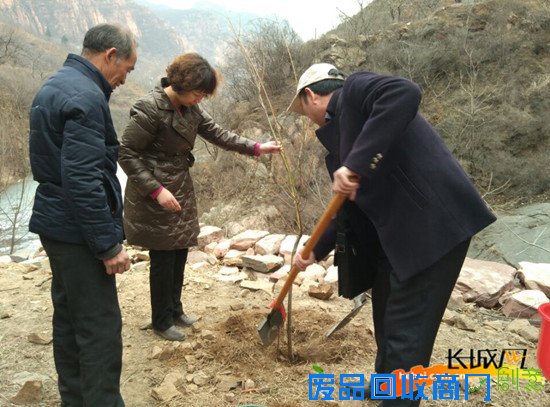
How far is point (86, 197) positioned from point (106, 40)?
0.72 metres

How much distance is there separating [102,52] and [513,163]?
11171 mm

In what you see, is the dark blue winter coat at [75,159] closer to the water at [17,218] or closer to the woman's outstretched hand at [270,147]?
the woman's outstretched hand at [270,147]

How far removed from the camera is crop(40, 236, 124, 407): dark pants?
198cm

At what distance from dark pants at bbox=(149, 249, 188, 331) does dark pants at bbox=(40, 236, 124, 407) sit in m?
0.84

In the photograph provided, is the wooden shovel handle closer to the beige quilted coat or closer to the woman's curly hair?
the beige quilted coat

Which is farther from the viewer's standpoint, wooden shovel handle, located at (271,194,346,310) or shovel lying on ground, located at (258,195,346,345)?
shovel lying on ground, located at (258,195,346,345)

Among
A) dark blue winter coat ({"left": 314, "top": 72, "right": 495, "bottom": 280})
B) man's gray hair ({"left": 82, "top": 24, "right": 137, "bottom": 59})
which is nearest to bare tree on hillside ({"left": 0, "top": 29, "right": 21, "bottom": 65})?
man's gray hair ({"left": 82, "top": 24, "right": 137, "bottom": 59})

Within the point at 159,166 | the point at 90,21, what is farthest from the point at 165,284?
the point at 90,21

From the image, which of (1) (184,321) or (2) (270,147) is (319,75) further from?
(1) (184,321)

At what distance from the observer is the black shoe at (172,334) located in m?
3.12

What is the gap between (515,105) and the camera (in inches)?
465

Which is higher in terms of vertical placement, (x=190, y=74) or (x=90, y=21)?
(x=90, y=21)

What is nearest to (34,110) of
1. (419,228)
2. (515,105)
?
(419,228)

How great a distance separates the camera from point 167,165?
2.88m
